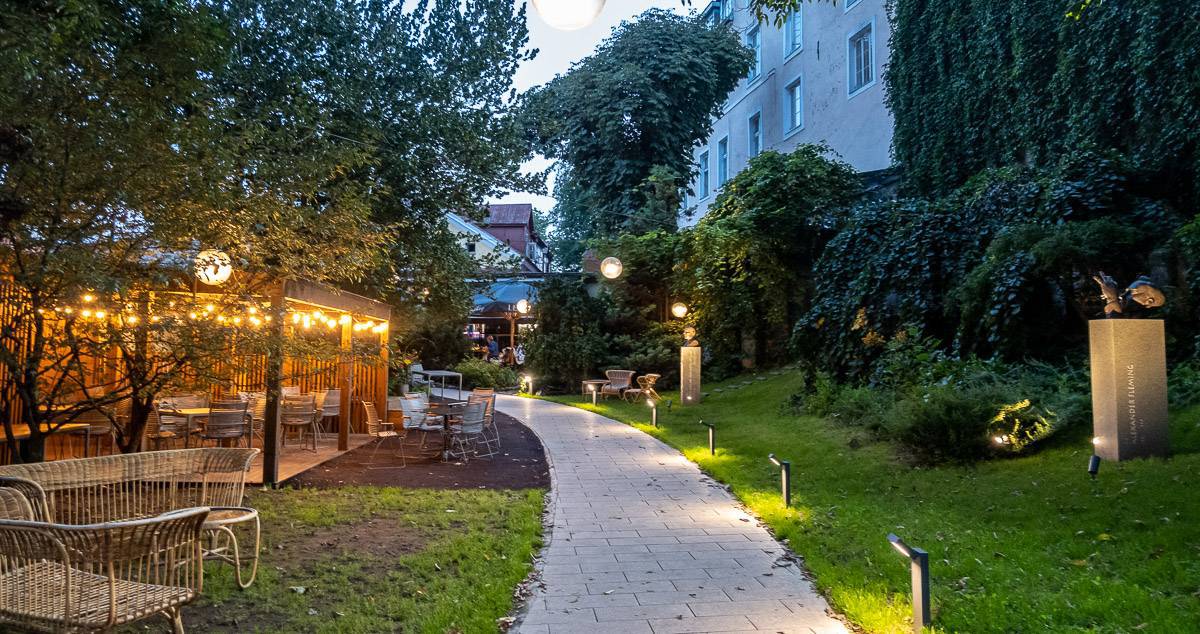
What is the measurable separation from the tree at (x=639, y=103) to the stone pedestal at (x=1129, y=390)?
18.3 meters

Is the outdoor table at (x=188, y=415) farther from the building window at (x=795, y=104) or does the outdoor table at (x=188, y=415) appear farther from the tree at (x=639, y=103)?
the building window at (x=795, y=104)

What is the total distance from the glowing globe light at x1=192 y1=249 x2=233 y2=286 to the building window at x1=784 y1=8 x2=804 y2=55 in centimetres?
2077

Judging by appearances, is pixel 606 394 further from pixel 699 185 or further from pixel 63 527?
pixel 63 527

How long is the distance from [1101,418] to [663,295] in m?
16.6

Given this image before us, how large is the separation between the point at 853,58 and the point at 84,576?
2093 cm

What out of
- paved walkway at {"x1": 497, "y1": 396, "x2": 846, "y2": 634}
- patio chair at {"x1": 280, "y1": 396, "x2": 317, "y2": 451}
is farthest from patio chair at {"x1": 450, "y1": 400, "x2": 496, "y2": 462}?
patio chair at {"x1": 280, "y1": 396, "x2": 317, "y2": 451}

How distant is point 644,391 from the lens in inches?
762

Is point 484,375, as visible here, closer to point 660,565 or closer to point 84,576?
point 660,565

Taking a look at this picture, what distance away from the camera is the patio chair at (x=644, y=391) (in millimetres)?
18531

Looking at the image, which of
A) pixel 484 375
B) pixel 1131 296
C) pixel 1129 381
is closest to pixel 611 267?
pixel 484 375

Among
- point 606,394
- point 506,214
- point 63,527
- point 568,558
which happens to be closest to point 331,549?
point 568,558

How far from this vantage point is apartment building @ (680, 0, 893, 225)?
19203mm

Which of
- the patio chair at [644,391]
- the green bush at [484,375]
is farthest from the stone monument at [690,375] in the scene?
the green bush at [484,375]

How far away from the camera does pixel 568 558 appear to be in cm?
556
